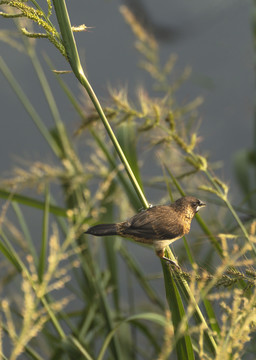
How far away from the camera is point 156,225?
2.82 ft

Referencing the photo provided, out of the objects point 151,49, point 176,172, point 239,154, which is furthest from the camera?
point 239,154

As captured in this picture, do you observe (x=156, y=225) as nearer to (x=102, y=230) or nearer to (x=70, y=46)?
(x=102, y=230)

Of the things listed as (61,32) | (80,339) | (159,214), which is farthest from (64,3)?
(80,339)

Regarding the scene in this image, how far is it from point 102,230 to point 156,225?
0.36ft

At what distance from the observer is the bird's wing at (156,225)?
845 millimetres

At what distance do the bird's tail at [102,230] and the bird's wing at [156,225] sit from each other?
3 cm

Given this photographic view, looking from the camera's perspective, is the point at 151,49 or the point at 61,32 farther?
the point at 151,49

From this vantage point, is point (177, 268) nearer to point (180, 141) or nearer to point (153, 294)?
point (180, 141)

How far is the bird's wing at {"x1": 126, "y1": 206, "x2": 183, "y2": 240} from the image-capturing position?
0.85 m

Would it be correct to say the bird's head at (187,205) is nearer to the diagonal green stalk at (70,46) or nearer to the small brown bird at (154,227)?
the small brown bird at (154,227)

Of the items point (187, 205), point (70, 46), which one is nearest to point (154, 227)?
point (187, 205)

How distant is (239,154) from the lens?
198cm

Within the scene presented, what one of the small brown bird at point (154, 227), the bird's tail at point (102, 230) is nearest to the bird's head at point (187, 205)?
the small brown bird at point (154, 227)

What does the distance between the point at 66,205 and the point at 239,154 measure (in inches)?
29.1
